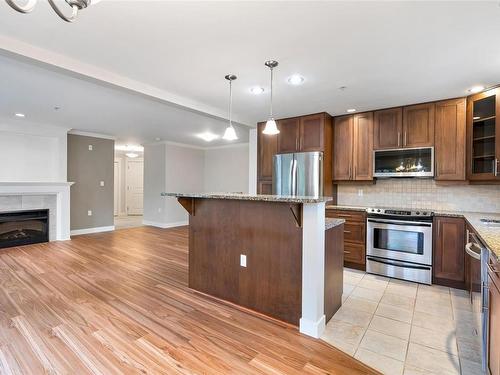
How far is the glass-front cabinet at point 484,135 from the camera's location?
3.02 m

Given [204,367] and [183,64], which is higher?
[183,64]

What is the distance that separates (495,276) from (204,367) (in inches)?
71.9

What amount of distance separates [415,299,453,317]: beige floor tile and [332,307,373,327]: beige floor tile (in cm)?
60

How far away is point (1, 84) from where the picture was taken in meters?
3.22

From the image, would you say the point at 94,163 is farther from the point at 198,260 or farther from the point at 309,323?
the point at 309,323

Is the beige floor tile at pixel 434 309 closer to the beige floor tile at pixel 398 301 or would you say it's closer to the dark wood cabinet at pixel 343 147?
the beige floor tile at pixel 398 301

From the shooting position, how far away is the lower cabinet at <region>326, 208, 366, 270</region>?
381 centimetres

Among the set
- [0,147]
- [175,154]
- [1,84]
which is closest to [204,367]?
[1,84]

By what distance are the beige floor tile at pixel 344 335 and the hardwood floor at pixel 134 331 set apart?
113 millimetres

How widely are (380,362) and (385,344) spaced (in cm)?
25

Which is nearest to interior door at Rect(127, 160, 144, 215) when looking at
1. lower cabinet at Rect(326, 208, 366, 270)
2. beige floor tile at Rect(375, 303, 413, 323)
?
lower cabinet at Rect(326, 208, 366, 270)

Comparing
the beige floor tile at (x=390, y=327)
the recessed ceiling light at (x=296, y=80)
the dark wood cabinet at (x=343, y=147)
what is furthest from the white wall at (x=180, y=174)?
the beige floor tile at (x=390, y=327)

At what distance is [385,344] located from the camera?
2.08 m

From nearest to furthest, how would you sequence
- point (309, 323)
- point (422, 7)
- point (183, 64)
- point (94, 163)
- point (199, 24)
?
point (422, 7) < point (199, 24) < point (309, 323) < point (183, 64) < point (94, 163)
